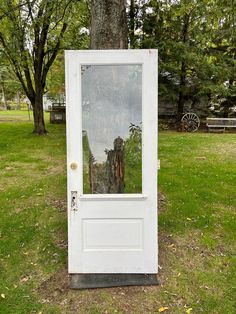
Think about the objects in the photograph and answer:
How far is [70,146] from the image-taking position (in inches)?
105

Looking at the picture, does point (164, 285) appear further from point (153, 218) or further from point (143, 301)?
point (153, 218)

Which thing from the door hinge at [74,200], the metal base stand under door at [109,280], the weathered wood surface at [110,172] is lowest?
the metal base stand under door at [109,280]

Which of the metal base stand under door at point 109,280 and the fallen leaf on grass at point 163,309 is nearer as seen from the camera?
the fallen leaf on grass at point 163,309

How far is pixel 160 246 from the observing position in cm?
364

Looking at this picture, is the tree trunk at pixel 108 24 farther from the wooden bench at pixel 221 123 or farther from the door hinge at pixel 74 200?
the wooden bench at pixel 221 123

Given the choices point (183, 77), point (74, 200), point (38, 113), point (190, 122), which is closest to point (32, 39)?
point (38, 113)

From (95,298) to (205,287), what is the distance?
3.39 ft

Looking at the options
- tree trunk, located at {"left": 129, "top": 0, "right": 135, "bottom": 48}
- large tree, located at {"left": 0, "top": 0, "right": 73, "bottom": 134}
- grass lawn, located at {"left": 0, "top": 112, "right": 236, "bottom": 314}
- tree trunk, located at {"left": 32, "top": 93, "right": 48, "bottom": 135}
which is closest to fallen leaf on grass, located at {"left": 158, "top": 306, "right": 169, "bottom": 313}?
grass lawn, located at {"left": 0, "top": 112, "right": 236, "bottom": 314}

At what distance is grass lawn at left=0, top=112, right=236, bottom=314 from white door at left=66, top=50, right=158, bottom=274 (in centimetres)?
29

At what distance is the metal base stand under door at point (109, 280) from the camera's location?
9.50 ft

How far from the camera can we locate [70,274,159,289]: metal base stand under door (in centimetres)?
289

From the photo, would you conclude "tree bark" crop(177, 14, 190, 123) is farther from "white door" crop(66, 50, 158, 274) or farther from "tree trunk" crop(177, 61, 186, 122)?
"white door" crop(66, 50, 158, 274)

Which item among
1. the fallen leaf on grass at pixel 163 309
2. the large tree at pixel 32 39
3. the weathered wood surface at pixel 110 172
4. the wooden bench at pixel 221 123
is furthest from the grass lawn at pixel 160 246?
the wooden bench at pixel 221 123

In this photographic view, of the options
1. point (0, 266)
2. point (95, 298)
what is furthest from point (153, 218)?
point (0, 266)
